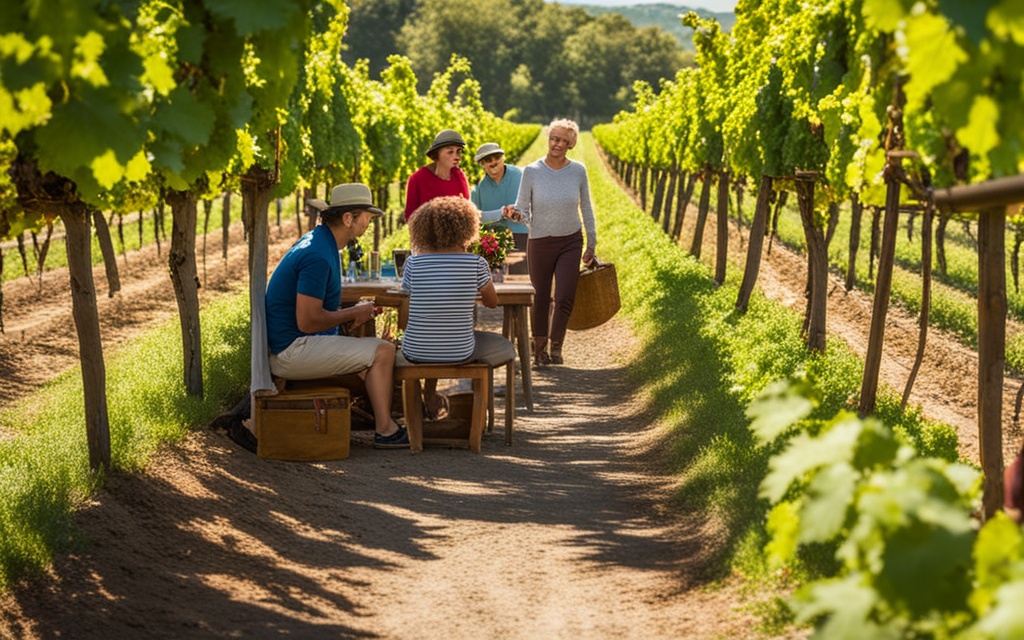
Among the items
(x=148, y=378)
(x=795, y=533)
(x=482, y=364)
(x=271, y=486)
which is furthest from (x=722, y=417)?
(x=795, y=533)

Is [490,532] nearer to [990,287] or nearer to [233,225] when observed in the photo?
[990,287]

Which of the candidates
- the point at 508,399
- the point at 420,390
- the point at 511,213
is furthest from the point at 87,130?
the point at 511,213

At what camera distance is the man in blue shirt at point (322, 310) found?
706cm

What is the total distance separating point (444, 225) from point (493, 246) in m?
1.48

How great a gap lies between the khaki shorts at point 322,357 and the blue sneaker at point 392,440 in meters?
0.57

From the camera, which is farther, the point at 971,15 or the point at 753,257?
the point at 753,257

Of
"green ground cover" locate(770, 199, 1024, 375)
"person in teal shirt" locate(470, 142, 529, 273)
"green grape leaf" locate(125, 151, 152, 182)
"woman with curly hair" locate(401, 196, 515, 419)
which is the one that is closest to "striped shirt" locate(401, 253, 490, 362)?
"woman with curly hair" locate(401, 196, 515, 419)

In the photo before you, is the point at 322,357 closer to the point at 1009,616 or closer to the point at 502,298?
the point at 502,298

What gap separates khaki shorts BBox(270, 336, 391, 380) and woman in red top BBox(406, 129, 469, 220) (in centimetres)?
207

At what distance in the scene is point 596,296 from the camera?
399 inches

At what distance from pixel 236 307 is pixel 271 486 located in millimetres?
5905

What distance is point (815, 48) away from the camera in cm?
835

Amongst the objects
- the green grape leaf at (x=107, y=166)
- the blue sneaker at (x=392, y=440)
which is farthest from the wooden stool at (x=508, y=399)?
the green grape leaf at (x=107, y=166)

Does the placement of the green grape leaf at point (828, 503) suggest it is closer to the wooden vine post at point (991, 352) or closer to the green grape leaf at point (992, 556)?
the green grape leaf at point (992, 556)
